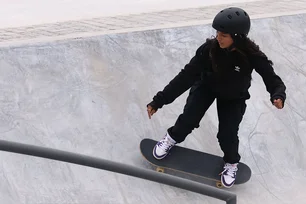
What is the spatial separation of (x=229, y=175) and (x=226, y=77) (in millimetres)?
826

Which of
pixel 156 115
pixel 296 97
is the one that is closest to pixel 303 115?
pixel 296 97

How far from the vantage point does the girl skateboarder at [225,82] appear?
399 cm

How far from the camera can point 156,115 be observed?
512cm

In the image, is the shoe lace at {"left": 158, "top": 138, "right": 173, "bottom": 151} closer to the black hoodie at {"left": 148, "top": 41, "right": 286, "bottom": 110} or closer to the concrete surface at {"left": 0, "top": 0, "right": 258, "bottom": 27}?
the black hoodie at {"left": 148, "top": 41, "right": 286, "bottom": 110}

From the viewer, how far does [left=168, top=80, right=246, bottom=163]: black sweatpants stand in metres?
4.29

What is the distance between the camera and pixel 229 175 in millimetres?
4457

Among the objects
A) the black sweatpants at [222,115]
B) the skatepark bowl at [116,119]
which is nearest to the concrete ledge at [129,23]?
the skatepark bowl at [116,119]

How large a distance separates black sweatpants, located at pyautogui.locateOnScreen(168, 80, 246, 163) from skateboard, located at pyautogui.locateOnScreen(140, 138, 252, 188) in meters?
0.17

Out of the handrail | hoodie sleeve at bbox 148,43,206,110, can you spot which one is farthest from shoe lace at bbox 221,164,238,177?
the handrail

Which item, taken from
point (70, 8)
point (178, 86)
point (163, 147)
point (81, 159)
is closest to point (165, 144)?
point (163, 147)

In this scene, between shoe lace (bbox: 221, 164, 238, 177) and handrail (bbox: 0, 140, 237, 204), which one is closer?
handrail (bbox: 0, 140, 237, 204)

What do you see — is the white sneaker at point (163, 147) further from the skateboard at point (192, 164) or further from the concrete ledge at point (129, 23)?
the concrete ledge at point (129, 23)

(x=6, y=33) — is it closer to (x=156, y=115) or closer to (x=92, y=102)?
(x=92, y=102)

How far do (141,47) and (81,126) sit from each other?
4.26ft
